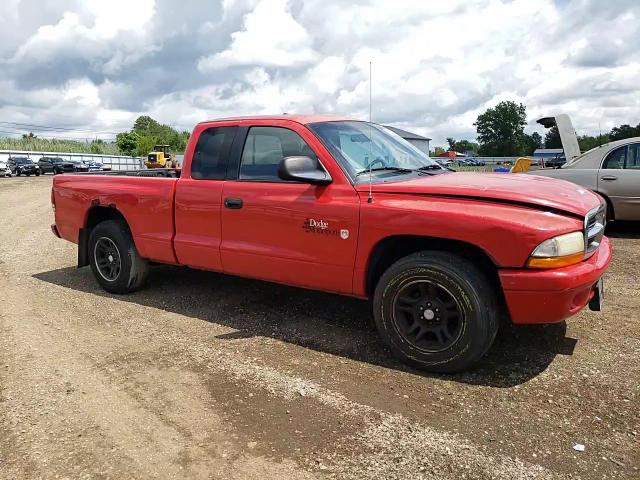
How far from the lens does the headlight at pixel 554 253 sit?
3273mm

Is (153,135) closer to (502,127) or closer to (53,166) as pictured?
(53,166)

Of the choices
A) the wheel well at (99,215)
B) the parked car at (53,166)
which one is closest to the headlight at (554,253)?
the wheel well at (99,215)

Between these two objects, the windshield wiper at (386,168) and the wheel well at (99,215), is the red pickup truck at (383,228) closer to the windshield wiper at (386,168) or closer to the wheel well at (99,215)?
the windshield wiper at (386,168)

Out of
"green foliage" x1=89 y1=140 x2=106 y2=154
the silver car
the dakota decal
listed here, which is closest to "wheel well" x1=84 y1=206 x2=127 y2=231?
the dakota decal

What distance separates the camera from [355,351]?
4.11m

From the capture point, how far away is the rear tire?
18.5 feet

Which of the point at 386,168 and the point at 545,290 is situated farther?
the point at 386,168

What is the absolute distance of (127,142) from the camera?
282 ft

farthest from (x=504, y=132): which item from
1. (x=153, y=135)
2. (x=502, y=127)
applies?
(x=153, y=135)

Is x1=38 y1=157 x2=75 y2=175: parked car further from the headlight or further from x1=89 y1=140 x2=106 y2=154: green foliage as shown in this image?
the headlight

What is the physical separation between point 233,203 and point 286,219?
598 mm

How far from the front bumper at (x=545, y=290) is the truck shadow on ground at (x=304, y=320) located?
50 cm

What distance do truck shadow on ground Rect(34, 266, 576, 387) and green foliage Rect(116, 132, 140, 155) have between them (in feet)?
273

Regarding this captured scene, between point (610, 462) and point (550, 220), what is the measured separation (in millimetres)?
1386
